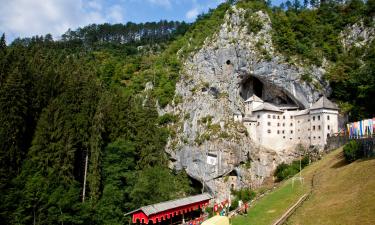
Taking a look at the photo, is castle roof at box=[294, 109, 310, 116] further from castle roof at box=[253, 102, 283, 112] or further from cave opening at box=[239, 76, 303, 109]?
castle roof at box=[253, 102, 283, 112]

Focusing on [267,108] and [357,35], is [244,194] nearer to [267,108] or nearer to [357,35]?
[267,108]

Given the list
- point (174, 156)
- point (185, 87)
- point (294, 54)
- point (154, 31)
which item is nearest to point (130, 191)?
point (174, 156)

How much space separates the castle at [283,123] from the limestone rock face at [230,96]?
5.08 ft

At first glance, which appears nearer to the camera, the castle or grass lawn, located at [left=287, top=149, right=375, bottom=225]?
grass lawn, located at [left=287, top=149, right=375, bottom=225]

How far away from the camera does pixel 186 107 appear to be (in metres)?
73.1

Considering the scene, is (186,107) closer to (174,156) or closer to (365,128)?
(174,156)

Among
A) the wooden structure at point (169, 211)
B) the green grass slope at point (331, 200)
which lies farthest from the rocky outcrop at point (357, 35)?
A: the wooden structure at point (169, 211)

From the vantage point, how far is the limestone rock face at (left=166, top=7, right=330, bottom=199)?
64250 millimetres

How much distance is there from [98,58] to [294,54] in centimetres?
6447

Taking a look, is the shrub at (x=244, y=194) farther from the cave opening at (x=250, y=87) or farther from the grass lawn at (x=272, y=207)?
the cave opening at (x=250, y=87)

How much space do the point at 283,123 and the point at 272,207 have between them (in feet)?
128

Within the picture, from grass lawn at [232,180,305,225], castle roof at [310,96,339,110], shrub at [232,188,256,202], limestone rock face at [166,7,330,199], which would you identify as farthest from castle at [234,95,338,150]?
grass lawn at [232,180,305,225]

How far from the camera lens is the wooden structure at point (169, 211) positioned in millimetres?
35156

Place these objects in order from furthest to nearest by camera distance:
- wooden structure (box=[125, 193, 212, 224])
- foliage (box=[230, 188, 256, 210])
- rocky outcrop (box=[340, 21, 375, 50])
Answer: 1. rocky outcrop (box=[340, 21, 375, 50])
2. foliage (box=[230, 188, 256, 210])
3. wooden structure (box=[125, 193, 212, 224])
